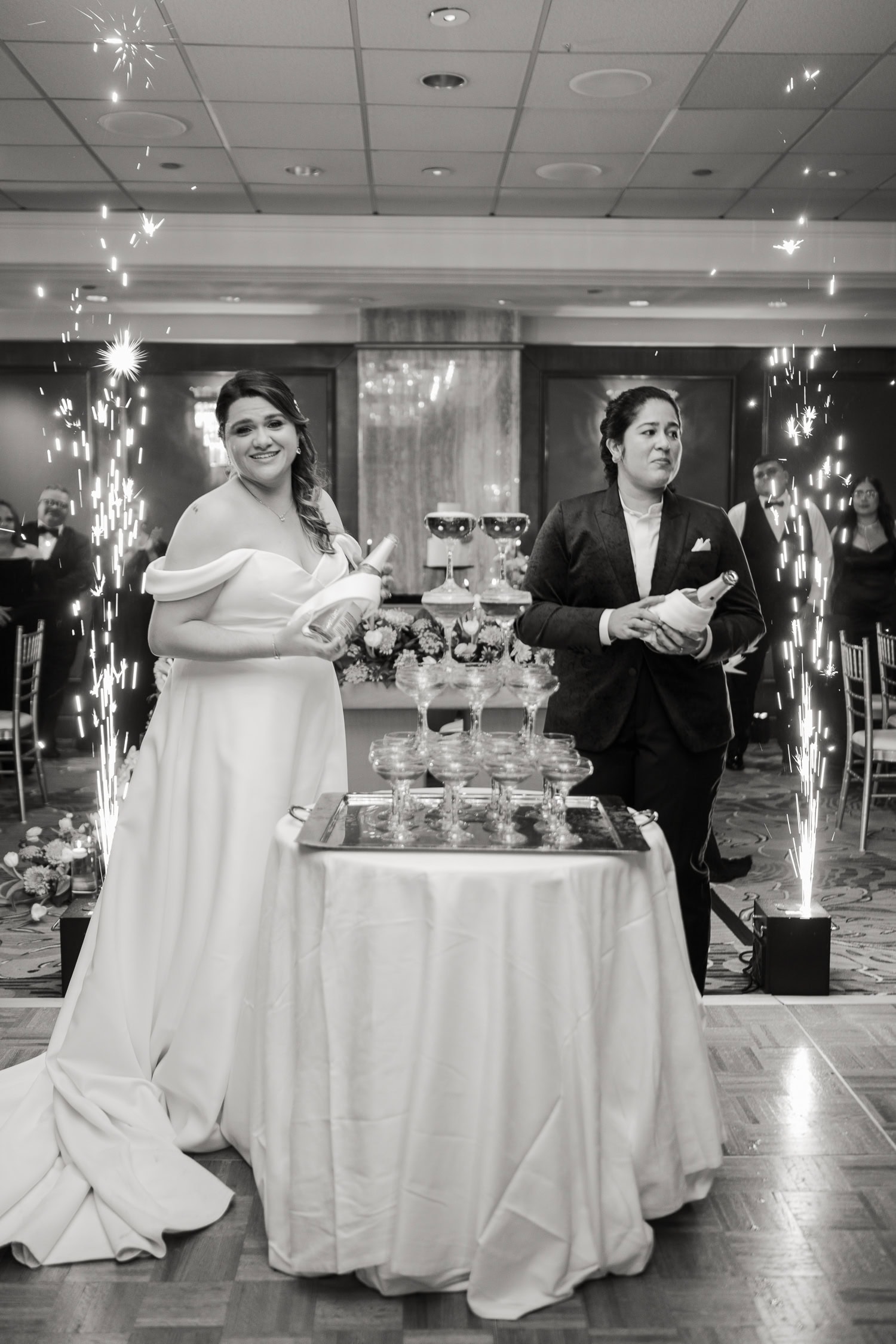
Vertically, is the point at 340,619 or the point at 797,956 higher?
the point at 340,619

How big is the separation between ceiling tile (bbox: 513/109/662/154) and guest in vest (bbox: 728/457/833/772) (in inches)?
97.1

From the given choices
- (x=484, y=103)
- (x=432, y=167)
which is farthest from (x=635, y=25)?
(x=432, y=167)

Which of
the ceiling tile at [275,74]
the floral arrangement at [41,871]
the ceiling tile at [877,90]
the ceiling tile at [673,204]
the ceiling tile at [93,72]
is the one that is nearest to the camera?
the floral arrangement at [41,871]

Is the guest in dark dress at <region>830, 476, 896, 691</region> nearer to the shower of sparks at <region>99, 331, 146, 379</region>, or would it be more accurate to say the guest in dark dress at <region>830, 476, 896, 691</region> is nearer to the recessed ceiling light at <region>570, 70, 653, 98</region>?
the recessed ceiling light at <region>570, 70, 653, 98</region>

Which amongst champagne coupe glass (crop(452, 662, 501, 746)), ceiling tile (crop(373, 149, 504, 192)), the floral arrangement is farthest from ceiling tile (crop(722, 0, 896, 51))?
the floral arrangement

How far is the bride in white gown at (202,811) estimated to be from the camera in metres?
2.53

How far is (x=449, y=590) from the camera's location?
2.49m

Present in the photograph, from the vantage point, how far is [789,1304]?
2.05 meters

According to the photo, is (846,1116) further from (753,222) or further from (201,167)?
(753,222)

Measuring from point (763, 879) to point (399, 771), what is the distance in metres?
3.36

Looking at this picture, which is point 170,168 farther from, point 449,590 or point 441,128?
point 449,590

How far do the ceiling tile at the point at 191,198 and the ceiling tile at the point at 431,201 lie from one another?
2.81ft

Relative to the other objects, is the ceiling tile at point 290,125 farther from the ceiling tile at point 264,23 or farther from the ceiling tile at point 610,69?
the ceiling tile at point 610,69

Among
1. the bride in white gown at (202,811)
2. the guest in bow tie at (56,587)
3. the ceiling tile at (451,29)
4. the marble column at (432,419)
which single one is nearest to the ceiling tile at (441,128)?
the ceiling tile at (451,29)
